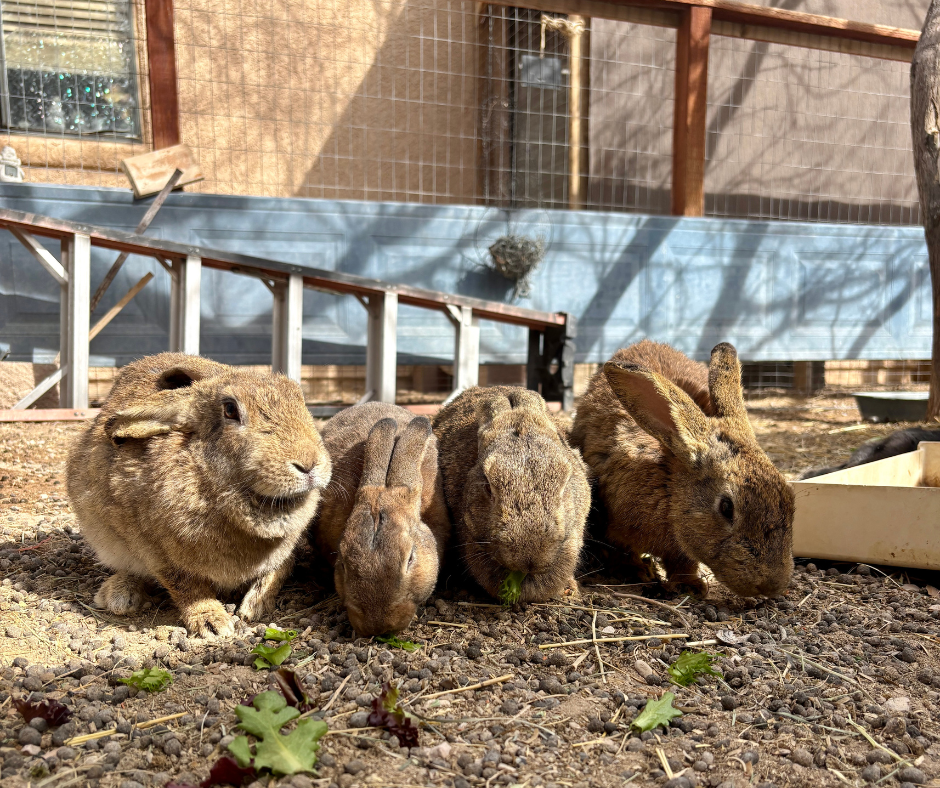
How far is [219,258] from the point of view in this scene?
257 inches

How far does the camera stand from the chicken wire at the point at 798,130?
980cm

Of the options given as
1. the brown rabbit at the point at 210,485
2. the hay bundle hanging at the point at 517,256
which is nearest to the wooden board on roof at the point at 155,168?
the hay bundle hanging at the point at 517,256

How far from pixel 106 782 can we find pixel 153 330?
6.44 meters

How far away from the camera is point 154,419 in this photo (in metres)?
2.70

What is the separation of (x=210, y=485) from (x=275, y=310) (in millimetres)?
4860

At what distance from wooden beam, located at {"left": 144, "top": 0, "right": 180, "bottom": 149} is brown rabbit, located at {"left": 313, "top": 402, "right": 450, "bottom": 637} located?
5.14m

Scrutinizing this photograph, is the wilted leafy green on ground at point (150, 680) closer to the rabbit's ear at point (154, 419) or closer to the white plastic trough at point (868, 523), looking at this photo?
the rabbit's ear at point (154, 419)

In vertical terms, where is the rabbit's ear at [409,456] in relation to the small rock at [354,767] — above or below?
above

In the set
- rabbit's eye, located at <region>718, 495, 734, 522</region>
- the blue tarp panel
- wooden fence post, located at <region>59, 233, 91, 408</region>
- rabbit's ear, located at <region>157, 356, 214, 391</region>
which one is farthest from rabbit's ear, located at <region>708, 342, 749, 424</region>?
the blue tarp panel

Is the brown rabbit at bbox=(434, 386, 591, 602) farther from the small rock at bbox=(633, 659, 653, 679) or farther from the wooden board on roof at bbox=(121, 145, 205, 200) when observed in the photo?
the wooden board on roof at bbox=(121, 145, 205, 200)

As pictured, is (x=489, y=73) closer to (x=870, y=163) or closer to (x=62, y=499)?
(x=870, y=163)

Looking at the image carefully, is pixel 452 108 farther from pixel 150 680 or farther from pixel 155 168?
pixel 150 680

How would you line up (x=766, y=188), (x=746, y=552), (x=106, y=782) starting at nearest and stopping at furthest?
(x=106, y=782)
(x=746, y=552)
(x=766, y=188)

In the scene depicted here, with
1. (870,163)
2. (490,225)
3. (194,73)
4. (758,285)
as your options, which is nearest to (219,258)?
(194,73)
